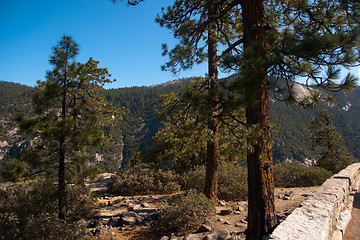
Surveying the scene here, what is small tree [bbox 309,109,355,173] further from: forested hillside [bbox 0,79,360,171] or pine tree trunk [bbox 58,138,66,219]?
forested hillside [bbox 0,79,360,171]

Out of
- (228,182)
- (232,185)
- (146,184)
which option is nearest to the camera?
(232,185)

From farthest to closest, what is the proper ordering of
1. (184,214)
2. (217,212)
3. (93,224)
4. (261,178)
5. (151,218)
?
(217,212)
(151,218)
(93,224)
(184,214)
(261,178)

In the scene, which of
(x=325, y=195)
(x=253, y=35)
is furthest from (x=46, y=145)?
(x=325, y=195)

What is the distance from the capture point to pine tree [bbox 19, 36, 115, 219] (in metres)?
4.67

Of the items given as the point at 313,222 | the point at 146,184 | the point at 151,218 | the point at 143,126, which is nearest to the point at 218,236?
the point at 313,222

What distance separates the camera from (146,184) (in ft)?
32.5

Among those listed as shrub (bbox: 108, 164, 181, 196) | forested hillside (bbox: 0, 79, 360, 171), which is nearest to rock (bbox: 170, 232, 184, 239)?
shrub (bbox: 108, 164, 181, 196)

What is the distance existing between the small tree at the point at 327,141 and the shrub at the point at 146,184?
11.7 metres

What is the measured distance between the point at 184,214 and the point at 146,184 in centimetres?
541

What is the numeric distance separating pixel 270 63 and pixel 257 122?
101 centimetres

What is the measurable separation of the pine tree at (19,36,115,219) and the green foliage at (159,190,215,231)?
2.17 metres

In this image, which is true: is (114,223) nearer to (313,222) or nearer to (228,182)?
(228,182)

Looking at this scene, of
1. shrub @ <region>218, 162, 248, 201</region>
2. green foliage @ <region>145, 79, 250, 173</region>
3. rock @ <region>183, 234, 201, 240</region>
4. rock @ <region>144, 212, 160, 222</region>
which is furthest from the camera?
shrub @ <region>218, 162, 248, 201</region>

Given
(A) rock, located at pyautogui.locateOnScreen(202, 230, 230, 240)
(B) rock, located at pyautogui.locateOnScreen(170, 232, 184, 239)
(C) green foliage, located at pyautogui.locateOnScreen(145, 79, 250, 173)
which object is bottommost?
(B) rock, located at pyautogui.locateOnScreen(170, 232, 184, 239)
